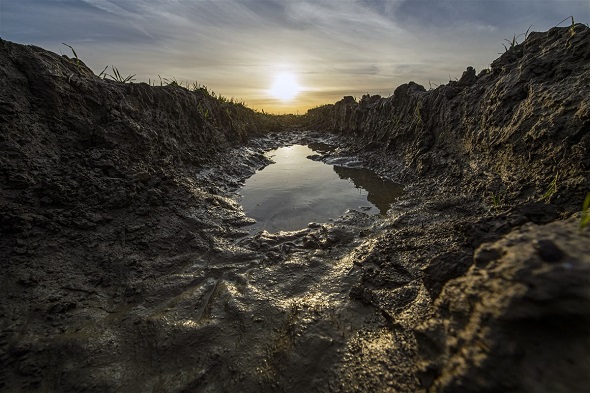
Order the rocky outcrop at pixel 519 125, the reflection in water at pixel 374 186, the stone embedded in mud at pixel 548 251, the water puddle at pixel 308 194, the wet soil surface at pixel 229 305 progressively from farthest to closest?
the reflection in water at pixel 374 186, the water puddle at pixel 308 194, the rocky outcrop at pixel 519 125, the wet soil surface at pixel 229 305, the stone embedded in mud at pixel 548 251

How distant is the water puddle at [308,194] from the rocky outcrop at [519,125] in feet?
4.82

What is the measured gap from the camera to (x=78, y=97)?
4.82 meters

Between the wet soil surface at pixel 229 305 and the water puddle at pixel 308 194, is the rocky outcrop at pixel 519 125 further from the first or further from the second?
the water puddle at pixel 308 194

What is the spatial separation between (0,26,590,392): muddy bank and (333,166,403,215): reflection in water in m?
0.46

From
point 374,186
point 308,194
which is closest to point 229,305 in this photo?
point 308,194

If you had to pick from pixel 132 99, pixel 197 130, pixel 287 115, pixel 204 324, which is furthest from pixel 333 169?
pixel 287 115

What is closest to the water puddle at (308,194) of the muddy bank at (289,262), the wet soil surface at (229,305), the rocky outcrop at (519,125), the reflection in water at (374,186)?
the reflection in water at (374,186)

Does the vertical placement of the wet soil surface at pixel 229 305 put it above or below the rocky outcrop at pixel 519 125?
below

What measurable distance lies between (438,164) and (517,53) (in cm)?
264

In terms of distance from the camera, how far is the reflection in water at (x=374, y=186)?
6516 millimetres

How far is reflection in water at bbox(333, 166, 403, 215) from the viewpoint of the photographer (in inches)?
257

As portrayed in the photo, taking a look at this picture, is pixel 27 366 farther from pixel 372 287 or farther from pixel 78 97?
pixel 78 97

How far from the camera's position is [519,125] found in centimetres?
436

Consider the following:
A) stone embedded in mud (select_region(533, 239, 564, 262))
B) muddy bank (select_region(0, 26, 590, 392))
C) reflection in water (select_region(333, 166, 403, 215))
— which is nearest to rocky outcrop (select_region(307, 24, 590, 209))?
muddy bank (select_region(0, 26, 590, 392))
